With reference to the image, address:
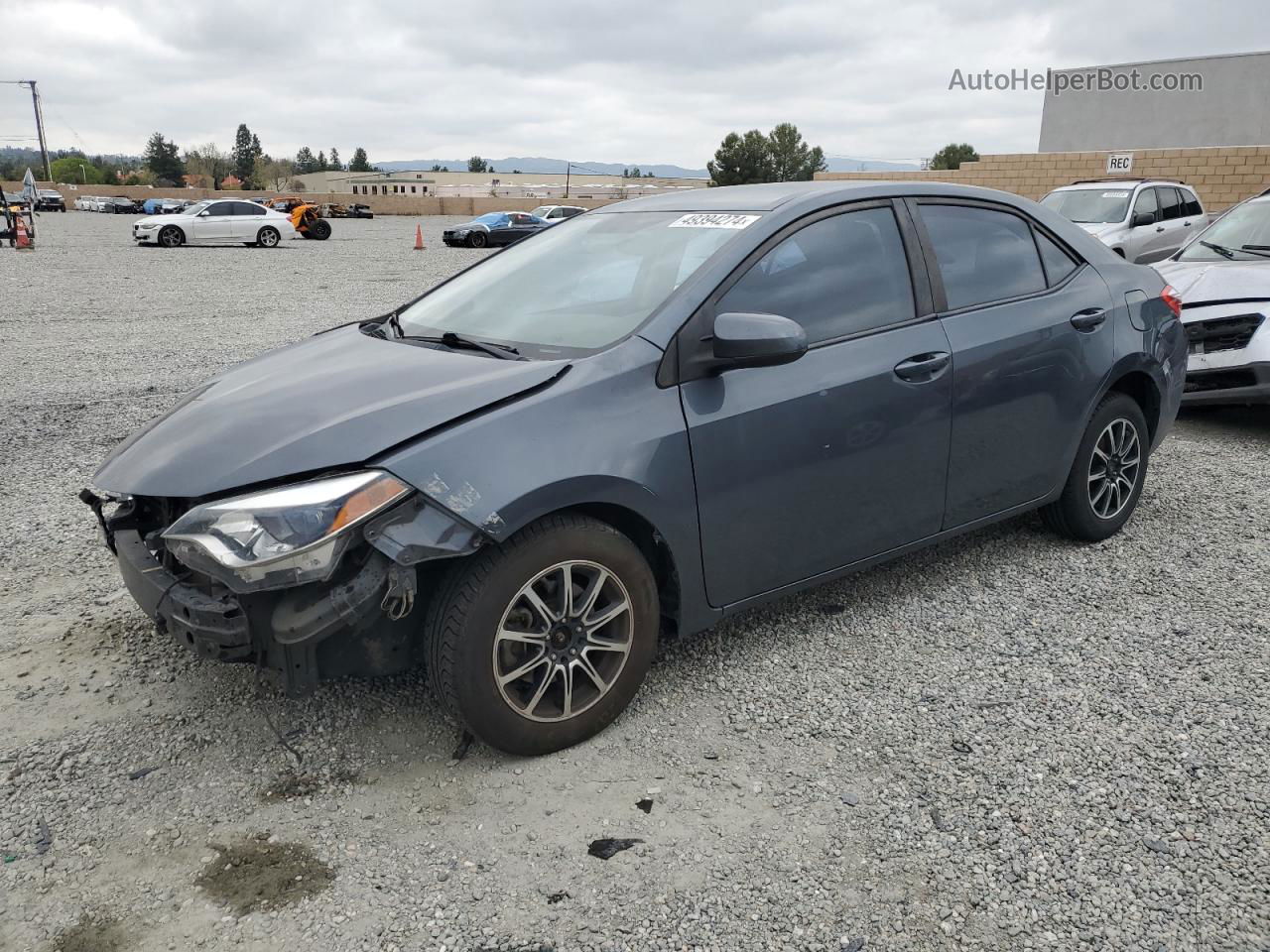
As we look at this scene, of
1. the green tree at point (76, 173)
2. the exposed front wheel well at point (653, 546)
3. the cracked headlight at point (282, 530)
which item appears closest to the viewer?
the cracked headlight at point (282, 530)

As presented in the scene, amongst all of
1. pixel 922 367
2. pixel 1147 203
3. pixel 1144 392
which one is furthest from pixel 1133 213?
pixel 922 367

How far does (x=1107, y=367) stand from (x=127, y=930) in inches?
161

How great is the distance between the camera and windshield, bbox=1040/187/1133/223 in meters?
14.1

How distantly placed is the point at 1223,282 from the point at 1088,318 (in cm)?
353

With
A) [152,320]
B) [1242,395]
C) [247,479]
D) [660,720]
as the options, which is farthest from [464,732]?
[152,320]

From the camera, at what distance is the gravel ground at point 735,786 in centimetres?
234

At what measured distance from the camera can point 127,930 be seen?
90.6 inches

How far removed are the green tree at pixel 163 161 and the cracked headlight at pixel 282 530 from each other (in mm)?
135235

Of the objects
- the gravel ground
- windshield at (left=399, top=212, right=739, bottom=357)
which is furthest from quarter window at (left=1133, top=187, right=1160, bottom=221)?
windshield at (left=399, top=212, right=739, bottom=357)

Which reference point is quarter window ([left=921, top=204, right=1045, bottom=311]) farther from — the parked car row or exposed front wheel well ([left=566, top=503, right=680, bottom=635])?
the parked car row

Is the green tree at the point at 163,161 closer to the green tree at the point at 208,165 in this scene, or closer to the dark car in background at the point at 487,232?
the green tree at the point at 208,165

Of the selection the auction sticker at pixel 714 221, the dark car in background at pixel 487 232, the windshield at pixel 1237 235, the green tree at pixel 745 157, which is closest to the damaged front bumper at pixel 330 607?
the auction sticker at pixel 714 221

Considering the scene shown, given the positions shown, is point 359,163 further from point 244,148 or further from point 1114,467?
point 1114,467

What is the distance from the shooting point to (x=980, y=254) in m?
4.06
